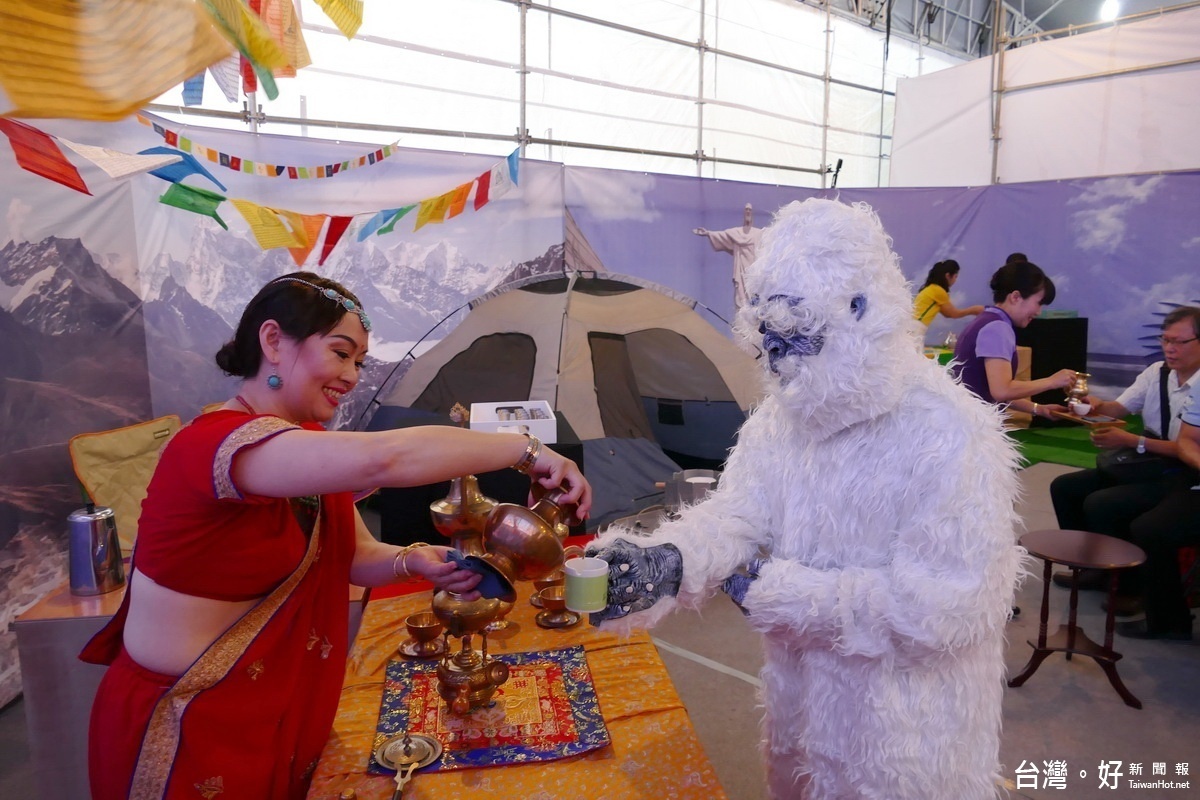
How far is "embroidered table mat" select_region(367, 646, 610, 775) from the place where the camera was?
48.1 inches

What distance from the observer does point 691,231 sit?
6145 mm

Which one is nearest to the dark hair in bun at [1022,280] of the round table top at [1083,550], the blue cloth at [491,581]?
the round table top at [1083,550]

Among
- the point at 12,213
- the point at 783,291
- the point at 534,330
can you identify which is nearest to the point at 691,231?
the point at 534,330

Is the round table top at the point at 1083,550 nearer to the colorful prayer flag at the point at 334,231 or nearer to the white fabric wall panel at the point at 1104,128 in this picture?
the colorful prayer flag at the point at 334,231

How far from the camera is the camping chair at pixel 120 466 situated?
2814 millimetres

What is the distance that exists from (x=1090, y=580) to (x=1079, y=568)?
1189mm

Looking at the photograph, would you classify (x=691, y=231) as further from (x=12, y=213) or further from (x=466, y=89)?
(x=12, y=213)

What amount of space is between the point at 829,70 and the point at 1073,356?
423 centimetres

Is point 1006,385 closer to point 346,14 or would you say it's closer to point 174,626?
point 346,14

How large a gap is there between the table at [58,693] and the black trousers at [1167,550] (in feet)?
12.4

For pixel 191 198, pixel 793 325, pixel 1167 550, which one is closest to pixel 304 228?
pixel 191 198

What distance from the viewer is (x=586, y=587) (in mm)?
1085

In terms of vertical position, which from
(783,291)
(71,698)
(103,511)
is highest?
(783,291)

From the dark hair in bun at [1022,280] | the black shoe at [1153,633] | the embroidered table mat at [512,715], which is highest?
the dark hair in bun at [1022,280]
